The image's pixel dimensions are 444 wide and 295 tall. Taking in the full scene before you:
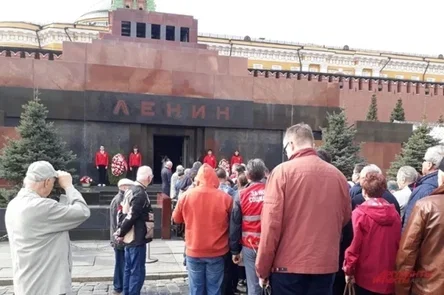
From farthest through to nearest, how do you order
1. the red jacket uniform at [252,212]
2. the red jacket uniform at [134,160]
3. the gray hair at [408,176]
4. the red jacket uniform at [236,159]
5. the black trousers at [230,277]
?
the red jacket uniform at [236,159] → the red jacket uniform at [134,160] → the gray hair at [408,176] → the black trousers at [230,277] → the red jacket uniform at [252,212]

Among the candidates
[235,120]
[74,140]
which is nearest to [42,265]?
[74,140]

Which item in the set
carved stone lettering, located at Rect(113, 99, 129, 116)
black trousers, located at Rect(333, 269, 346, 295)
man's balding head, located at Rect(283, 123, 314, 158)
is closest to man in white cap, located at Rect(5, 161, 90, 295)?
man's balding head, located at Rect(283, 123, 314, 158)

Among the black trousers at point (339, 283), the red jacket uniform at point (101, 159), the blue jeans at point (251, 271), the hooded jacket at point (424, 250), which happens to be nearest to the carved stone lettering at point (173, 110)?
the red jacket uniform at point (101, 159)

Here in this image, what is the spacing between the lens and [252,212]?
12.5ft

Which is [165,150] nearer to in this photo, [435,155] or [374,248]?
[435,155]

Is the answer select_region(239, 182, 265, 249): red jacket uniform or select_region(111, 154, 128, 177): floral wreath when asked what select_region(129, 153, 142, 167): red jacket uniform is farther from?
select_region(239, 182, 265, 249): red jacket uniform

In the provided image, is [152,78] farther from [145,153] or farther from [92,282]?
[92,282]

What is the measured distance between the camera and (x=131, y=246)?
14.8 feet

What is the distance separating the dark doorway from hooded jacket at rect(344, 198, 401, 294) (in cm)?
1404

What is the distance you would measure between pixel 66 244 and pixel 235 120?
44.6ft

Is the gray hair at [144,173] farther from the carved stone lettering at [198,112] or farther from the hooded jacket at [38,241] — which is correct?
the carved stone lettering at [198,112]

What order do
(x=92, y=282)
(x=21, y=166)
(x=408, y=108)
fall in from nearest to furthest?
(x=92, y=282) < (x=21, y=166) < (x=408, y=108)

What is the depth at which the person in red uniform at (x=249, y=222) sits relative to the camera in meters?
3.81

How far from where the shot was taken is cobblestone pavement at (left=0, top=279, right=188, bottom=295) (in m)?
5.22
